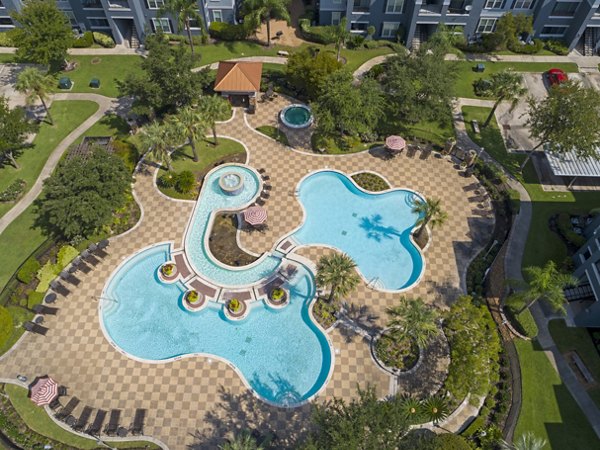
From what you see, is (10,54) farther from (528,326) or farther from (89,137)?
(528,326)

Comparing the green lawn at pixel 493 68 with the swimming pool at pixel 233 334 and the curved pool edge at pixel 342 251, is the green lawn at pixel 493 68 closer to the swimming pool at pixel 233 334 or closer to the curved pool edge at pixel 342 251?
the curved pool edge at pixel 342 251

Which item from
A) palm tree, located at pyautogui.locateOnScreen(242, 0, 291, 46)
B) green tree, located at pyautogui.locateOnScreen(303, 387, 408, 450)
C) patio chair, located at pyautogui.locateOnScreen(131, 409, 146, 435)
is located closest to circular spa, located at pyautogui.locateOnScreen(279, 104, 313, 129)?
palm tree, located at pyautogui.locateOnScreen(242, 0, 291, 46)

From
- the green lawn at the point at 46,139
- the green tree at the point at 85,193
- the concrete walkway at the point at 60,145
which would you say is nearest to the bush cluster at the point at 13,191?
the green lawn at the point at 46,139

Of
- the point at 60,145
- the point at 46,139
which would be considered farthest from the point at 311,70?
the point at 46,139

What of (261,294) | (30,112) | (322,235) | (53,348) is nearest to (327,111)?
(322,235)

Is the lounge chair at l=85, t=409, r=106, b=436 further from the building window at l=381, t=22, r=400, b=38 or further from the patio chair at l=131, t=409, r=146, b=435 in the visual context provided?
the building window at l=381, t=22, r=400, b=38
